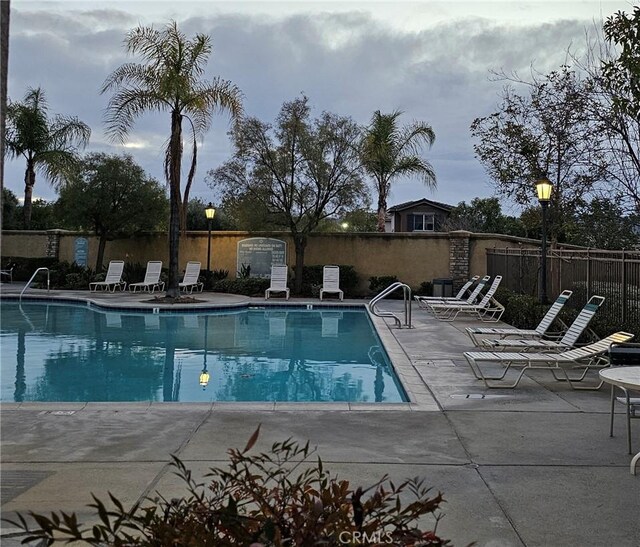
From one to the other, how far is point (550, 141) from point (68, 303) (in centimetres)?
1445

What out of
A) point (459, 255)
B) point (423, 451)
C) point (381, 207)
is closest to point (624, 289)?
point (423, 451)

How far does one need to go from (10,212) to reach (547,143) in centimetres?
2656

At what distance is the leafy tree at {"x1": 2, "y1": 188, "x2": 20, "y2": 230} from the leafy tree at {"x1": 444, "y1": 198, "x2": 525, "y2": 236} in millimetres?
23725

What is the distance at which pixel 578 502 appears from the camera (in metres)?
3.31

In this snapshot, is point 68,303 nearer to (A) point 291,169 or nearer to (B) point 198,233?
(B) point 198,233

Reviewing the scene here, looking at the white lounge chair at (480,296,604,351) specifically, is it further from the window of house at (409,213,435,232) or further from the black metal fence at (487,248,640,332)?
the window of house at (409,213,435,232)

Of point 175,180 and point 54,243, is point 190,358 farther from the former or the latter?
point 54,243

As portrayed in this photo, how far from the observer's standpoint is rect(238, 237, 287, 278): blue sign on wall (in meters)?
21.0

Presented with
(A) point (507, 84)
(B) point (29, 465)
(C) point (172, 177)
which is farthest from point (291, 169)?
(B) point (29, 465)

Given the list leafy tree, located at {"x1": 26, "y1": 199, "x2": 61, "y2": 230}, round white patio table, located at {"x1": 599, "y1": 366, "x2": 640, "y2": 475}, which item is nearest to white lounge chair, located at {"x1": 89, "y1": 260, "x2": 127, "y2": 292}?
leafy tree, located at {"x1": 26, "y1": 199, "x2": 61, "y2": 230}

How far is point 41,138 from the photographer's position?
2462cm

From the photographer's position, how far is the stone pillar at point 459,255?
20.2 metres

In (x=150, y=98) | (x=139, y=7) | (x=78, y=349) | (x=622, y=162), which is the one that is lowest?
(x=78, y=349)

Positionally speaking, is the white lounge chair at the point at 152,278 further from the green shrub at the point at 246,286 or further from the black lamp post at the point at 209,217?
the green shrub at the point at 246,286
